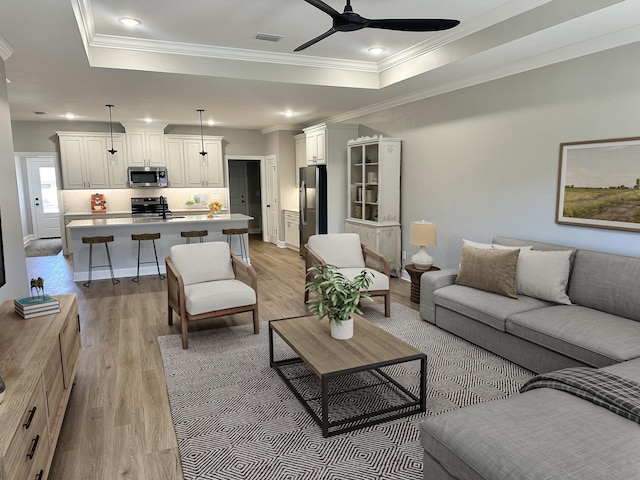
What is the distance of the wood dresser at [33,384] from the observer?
1.57 metres

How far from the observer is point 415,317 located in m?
4.52

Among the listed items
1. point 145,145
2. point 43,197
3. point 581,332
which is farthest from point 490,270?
point 43,197

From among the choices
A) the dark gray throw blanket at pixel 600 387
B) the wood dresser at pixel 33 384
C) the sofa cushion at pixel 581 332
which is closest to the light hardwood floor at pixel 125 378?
the wood dresser at pixel 33 384

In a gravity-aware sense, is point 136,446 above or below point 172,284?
below

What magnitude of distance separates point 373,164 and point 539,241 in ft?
8.77

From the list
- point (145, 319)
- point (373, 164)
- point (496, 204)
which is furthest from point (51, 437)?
point (373, 164)

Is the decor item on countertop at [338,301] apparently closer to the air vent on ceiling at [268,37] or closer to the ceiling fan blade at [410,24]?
the ceiling fan blade at [410,24]

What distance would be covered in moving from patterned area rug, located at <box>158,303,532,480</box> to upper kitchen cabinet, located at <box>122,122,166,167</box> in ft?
18.7

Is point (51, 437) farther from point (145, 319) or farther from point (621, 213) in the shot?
point (621, 213)

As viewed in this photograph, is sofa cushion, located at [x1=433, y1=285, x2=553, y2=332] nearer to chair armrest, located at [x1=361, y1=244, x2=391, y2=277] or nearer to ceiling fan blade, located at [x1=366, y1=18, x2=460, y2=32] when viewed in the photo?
chair armrest, located at [x1=361, y1=244, x2=391, y2=277]

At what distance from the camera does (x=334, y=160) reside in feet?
24.0

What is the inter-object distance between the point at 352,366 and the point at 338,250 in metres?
2.53

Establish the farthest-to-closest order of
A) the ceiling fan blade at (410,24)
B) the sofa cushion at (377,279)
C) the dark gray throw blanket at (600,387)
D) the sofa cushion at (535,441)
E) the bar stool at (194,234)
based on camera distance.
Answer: the bar stool at (194,234) < the sofa cushion at (377,279) < the ceiling fan blade at (410,24) < the dark gray throw blanket at (600,387) < the sofa cushion at (535,441)

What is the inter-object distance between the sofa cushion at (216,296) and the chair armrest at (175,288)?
0.07 meters
